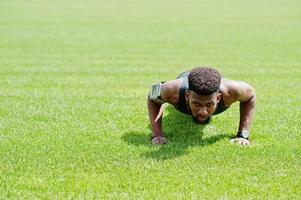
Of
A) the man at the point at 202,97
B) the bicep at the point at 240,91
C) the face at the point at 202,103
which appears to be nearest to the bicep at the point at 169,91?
the man at the point at 202,97

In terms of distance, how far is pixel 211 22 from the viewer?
25.0 metres

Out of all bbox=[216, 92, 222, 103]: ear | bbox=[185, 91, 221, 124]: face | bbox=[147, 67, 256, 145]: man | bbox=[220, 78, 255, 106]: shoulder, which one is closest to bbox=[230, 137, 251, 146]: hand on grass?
bbox=[147, 67, 256, 145]: man

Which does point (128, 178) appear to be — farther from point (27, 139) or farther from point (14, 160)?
point (27, 139)

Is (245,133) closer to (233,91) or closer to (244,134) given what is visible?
(244,134)

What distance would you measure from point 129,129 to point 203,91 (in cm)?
167

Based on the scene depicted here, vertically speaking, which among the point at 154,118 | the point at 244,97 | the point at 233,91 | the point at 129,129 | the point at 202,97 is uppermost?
the point at 202,97

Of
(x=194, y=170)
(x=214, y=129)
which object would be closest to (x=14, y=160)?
(x=194, y=170)

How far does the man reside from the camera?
5.51 metres

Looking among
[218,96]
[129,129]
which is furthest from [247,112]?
[129,129]

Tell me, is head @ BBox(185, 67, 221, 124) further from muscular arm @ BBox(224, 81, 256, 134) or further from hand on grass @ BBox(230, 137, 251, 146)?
hand on grass @ BBox(230, 137, 251, 146)

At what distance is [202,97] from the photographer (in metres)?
5.51

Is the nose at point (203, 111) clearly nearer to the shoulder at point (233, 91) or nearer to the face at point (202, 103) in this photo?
the face at point (202, 103)

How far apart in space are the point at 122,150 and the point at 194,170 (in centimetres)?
95

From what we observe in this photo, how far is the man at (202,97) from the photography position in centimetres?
551
